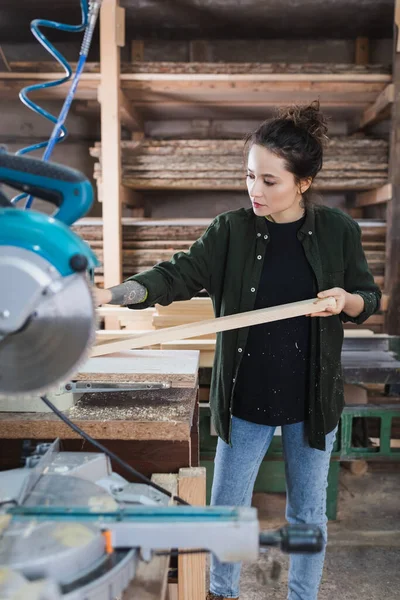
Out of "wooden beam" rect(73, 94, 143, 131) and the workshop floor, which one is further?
"wooden beam" rect(73, 94, 143, 131)

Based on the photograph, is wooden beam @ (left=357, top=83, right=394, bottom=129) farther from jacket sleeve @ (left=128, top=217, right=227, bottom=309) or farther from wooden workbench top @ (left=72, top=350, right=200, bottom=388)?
wooden workbench top @ (left=72, top=350, right=200, bottom=388)

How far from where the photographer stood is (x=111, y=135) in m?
2.47

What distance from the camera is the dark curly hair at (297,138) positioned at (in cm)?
136

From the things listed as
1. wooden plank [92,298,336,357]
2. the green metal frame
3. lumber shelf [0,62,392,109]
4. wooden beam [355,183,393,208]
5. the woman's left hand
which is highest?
lumber shelf [0,62,392,109]

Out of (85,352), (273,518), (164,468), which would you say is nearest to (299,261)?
(164,468)

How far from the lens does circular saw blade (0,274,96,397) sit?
0.69 meters

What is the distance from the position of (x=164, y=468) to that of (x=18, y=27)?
9.21ft

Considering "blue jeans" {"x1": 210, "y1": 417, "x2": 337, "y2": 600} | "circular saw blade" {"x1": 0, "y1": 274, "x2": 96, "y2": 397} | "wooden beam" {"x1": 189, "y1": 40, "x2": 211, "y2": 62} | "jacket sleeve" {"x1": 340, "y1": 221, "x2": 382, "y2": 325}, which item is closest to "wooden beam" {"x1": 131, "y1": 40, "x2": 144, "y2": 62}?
"wooden beam" {"x1": 189, "y1": 40, "x2": 211, "y2": 62}

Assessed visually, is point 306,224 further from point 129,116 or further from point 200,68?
point 129,116

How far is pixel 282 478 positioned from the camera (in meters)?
2.27

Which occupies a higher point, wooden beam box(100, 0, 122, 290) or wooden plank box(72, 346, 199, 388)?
wooden beam box(100, 0, 122, 290)

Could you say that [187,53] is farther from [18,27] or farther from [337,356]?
[337,356]

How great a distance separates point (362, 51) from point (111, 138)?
5.51 feet

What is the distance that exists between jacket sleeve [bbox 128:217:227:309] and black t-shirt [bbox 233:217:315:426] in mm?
153
